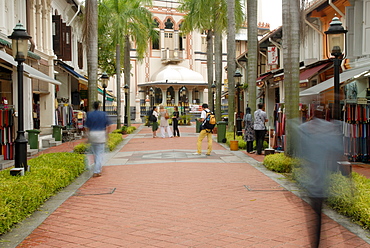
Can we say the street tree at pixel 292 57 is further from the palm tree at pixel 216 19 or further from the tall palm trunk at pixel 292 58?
the palm tree at pixel 216 19

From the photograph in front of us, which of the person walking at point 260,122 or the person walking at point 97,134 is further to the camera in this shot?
the person walking at point 260,122

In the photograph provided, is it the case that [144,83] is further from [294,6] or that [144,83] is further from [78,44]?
[294,6]

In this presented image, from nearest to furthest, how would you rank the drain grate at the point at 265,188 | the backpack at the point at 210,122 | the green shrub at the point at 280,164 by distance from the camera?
1. the drain grate at the point at 265,188
2. the green shrub at the point at 280,164
3. the backpack at the point at 210,122

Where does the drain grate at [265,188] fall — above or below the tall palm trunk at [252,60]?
below

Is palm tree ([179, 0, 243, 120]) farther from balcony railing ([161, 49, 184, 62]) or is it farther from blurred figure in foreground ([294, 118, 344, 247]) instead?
balcony railing ([161, 49, 184, 62])

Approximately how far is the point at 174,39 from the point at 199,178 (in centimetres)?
4859

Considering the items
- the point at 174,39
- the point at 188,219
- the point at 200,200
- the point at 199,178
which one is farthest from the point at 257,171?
the point at 174,39

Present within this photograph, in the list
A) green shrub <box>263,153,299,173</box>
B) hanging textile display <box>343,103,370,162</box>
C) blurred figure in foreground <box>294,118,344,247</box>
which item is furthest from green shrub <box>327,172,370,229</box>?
hanging textile display <box>343,103,370,162</box>

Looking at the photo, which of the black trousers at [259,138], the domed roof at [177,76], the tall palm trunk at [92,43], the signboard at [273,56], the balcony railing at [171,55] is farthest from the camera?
the balcony railing at [171,55]

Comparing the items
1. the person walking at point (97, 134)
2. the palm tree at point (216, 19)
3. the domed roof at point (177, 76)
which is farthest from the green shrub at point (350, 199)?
the domed roof at point (177, 76)

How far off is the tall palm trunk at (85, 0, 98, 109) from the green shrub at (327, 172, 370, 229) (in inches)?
417

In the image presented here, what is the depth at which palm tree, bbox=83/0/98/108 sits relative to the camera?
52.2 feet

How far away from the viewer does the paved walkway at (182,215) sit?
536cm

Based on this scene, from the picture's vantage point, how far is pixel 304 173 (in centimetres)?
482
